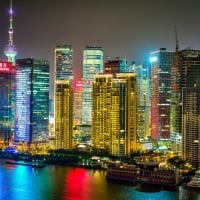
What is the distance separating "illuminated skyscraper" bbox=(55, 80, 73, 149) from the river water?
13.6 ft

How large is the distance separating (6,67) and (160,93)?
659 centimetres

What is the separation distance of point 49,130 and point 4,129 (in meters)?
1.97

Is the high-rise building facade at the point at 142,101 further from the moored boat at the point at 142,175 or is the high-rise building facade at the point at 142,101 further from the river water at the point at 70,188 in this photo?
the river water at the point at 70,188

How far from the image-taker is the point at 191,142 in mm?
14484

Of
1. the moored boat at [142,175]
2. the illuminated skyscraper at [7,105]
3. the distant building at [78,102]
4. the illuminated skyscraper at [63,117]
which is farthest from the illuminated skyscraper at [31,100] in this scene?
the moored boat at [142,175]

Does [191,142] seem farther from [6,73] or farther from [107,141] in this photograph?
[6,73]

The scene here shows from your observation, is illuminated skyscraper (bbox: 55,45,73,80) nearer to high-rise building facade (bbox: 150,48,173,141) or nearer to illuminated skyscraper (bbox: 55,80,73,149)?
high-rise building facade (bbox: 150,48,173,141)

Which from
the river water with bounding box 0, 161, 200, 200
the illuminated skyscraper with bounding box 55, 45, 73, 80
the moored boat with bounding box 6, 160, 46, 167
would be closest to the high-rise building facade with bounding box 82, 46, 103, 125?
the illuminated skyscraper with bounding box 55, 45, 73, 80

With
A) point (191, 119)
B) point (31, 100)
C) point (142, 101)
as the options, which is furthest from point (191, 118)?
point (142, 101)

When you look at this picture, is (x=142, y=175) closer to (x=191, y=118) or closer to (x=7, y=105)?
(x=191, y=118)

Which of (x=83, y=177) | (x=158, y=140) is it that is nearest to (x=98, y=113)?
(x=158, y=140)

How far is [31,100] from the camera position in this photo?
19.7m

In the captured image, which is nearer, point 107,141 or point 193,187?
point 193,187

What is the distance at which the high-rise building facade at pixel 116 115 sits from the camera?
1648 centimetres
